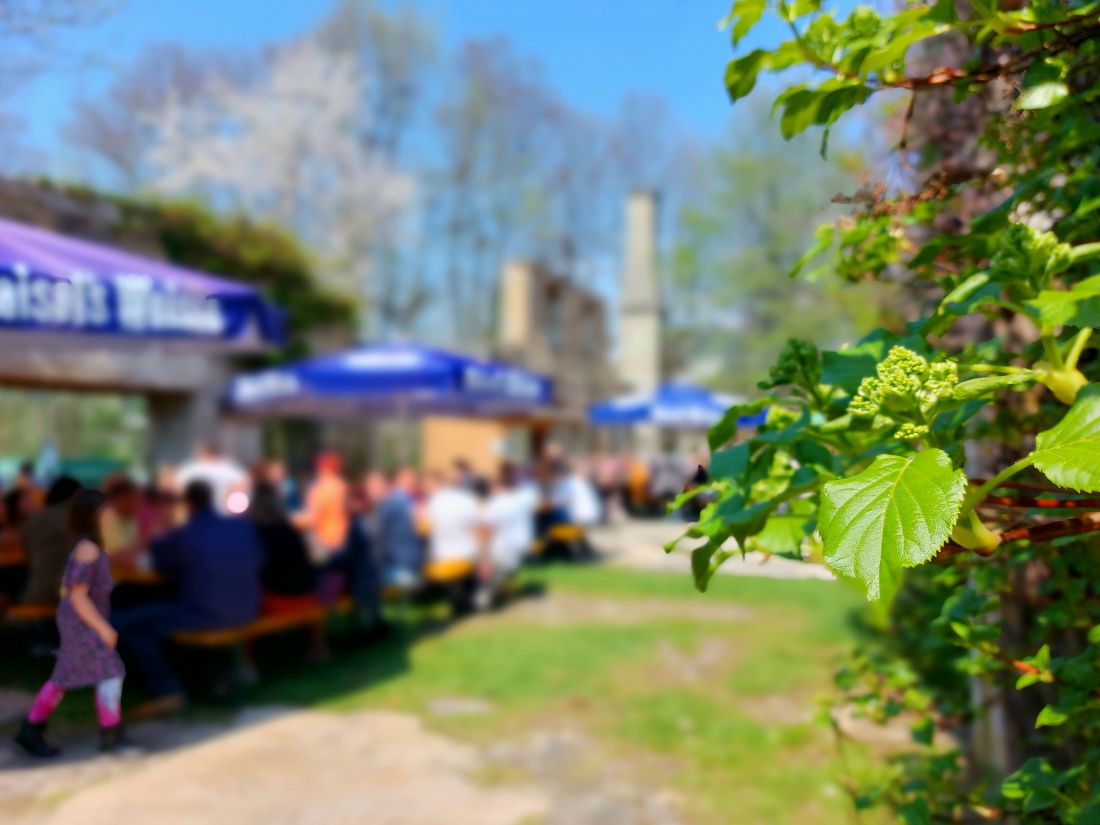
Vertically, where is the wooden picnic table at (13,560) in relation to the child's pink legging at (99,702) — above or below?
above

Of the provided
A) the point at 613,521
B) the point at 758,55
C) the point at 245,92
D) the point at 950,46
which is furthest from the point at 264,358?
Result: the point at 245,92

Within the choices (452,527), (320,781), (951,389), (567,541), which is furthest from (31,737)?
(567,541)

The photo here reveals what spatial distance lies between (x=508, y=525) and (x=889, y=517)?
25.9 feet

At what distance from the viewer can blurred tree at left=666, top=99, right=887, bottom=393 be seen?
912 inches

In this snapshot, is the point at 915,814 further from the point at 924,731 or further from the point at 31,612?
the point at 31,612

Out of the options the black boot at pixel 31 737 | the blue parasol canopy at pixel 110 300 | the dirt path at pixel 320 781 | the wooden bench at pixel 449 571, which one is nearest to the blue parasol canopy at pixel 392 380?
the wooden bench at pixel 449 571

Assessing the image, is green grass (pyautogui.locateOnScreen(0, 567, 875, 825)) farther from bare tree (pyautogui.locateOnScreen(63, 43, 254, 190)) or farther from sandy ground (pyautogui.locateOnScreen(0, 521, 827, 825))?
bare tree (pyautogui.locateOnScreen(63, 43, 254, 190))

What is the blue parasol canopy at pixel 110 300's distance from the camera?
3.49 metres

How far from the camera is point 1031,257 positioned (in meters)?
1.29

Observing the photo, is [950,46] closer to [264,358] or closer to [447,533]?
[447,533]

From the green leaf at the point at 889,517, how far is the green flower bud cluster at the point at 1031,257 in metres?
0.38

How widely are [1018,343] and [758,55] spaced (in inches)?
67.6

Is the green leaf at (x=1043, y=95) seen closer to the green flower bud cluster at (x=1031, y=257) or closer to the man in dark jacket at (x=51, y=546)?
the green flower bud cluster at (x=1031, y=257)

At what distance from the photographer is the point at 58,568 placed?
164 cm
